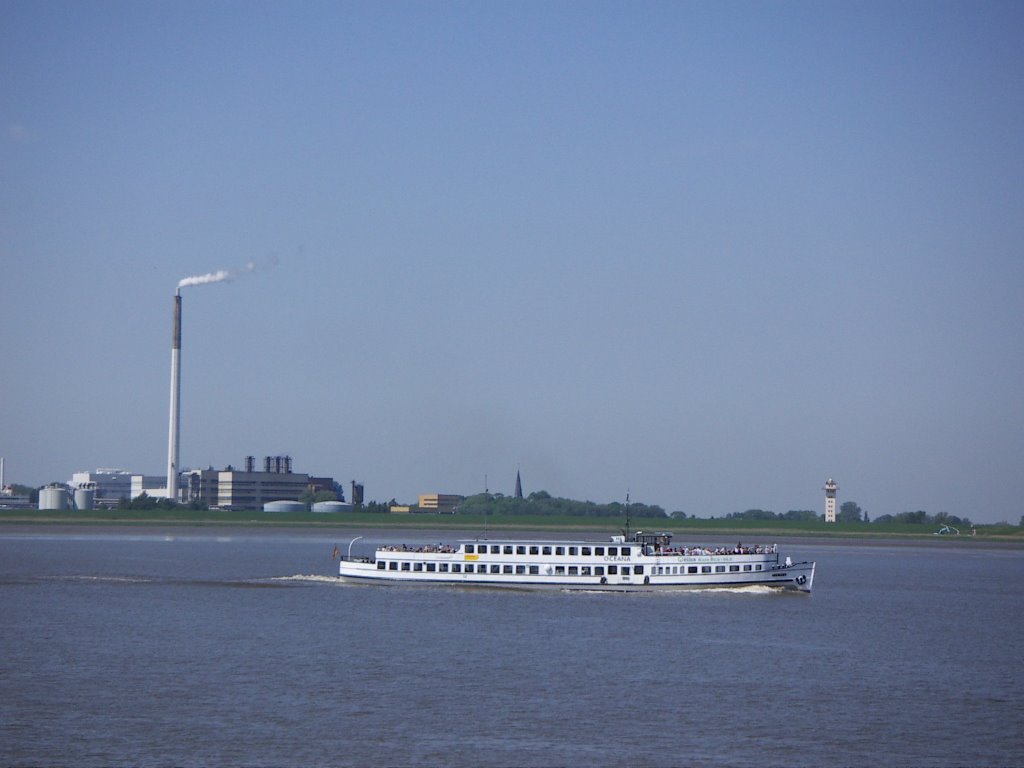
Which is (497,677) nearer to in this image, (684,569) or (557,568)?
(557,568)

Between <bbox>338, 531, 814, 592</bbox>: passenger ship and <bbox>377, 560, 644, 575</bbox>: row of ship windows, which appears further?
<bbox>377, 560, 644, 575</bbox>: row of ship windows

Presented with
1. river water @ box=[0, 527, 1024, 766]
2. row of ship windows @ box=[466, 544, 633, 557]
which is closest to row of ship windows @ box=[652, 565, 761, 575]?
river water @ box=[0, 527, 1024, 766]

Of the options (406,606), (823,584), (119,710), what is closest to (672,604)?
(406,606)

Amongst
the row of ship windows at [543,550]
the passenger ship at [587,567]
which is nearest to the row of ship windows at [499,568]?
the passenger ship at [587,567]

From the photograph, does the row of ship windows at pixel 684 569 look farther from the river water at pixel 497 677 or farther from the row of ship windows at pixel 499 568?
the river water at pixel 497 677

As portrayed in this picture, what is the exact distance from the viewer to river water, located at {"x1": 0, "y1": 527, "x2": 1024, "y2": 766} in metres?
53.9

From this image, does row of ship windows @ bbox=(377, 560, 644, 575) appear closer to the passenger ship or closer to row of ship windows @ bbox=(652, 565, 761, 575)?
the passenger ship

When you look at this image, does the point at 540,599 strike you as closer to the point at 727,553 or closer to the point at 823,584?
the point at 727,553

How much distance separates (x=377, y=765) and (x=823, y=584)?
94.4 meters

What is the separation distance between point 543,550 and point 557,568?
2424mm

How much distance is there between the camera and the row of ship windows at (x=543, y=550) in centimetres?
11962

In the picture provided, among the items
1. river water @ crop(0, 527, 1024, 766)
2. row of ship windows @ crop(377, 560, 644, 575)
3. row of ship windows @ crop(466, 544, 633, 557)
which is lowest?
river water @ crop(0, 527, 1024, 766)

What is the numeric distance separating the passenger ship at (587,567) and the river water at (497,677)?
7.97ft

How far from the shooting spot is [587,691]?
66438 mm
